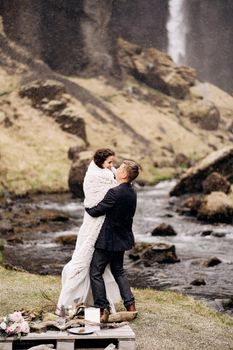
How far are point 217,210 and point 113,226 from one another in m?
26.5

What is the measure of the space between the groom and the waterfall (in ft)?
476

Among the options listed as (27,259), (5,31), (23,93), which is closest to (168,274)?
(27,259)

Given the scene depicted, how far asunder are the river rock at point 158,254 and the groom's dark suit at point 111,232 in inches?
532

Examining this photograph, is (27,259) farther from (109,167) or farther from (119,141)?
(119,141)

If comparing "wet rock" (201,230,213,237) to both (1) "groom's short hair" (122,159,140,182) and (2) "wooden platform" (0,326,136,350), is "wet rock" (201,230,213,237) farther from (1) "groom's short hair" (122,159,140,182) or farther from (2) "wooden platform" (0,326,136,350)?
(2) "wooden platform" (0,326,136,350)

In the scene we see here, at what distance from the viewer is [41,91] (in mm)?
80500

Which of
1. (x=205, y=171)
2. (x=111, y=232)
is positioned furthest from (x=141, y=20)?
(x=111, y=232)

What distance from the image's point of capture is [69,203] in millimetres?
47250

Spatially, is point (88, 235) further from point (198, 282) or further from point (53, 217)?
point (53, 217)

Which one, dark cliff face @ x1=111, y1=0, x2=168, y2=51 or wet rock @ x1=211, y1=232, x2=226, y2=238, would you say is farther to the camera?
dark cliff face @ x1=111, y1=0, x2=168, y2=51

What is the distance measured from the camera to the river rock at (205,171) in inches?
1982

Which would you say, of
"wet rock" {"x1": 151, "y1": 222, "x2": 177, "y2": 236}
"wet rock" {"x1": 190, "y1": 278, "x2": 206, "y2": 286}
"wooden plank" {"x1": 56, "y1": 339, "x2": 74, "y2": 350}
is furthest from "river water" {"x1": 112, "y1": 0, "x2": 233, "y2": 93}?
"wooden plank" {"x1": 56, "y1": 339, "x2": 74, "y2": 350}

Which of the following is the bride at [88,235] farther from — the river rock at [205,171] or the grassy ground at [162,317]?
the river rock at [205,171]

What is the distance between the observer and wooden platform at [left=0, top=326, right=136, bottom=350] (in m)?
9.02
